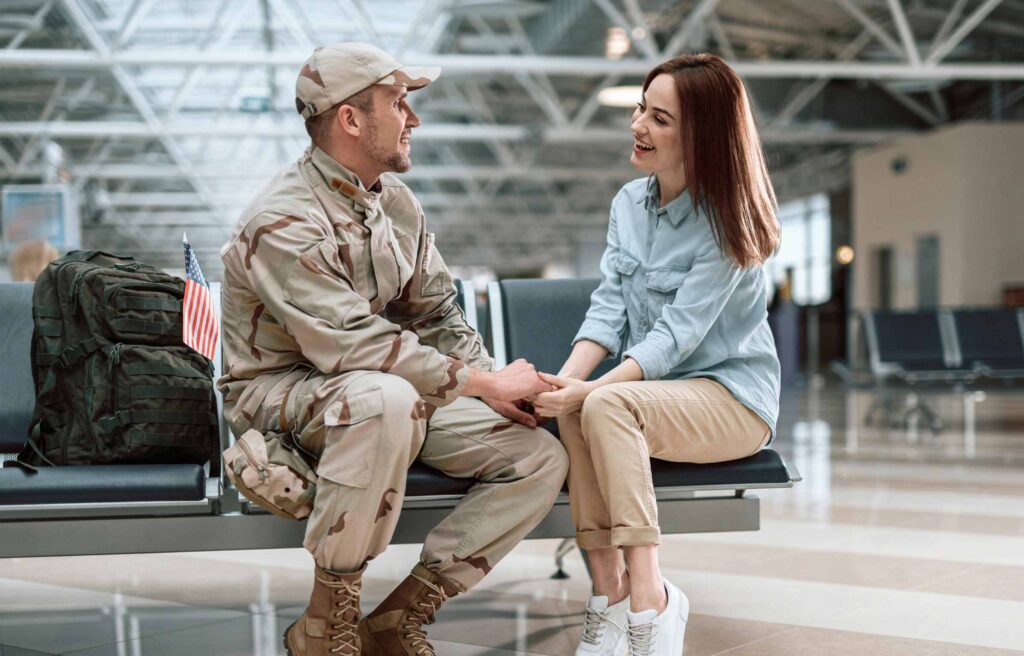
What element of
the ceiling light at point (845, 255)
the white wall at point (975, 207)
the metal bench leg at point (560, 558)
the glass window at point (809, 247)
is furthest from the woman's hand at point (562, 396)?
the glass window at point (809, 247)

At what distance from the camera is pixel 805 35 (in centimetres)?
1723

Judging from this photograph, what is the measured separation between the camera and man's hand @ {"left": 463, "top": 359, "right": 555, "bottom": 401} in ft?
8.72

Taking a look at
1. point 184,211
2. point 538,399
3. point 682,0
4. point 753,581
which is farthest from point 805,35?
point 184,211

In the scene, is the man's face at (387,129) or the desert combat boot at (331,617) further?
the man's face at (387,129)

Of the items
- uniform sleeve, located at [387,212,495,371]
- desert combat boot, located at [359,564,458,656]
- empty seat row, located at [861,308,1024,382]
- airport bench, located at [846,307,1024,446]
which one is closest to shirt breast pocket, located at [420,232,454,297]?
uniform sleeve, located at [387,212,495,371]

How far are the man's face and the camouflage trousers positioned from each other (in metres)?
0.56

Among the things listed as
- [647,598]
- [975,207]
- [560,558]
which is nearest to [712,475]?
[647,598]

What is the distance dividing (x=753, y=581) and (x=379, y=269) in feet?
6.38

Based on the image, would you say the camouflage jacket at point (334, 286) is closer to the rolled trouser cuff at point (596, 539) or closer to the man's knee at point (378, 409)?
the man's knee at point (378, 409)

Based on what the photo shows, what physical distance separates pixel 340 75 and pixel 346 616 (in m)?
1.26

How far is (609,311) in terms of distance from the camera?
10.4ft

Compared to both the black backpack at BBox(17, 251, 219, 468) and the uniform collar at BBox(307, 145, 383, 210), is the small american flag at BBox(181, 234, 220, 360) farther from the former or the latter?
the uniform collar at BBox(307, 145, 383, 210)

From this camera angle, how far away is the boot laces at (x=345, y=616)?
2477 mm

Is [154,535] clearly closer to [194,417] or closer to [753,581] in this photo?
[194,417]
